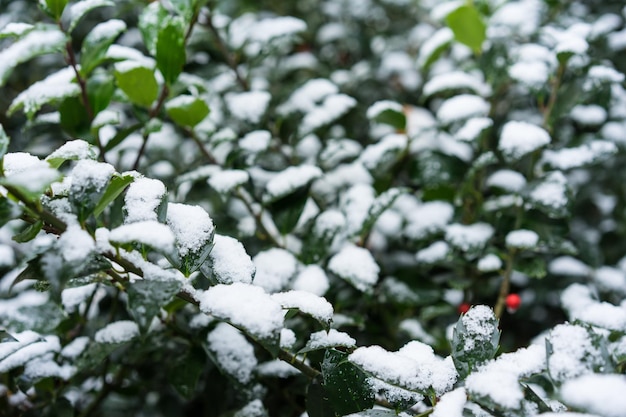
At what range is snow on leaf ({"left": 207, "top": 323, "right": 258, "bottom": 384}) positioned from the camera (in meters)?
0.94

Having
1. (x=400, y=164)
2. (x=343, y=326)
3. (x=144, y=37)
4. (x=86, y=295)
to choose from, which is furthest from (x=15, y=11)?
(x=343, y=326)

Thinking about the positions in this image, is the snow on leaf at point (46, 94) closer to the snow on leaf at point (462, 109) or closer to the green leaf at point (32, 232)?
the green leaf at point (32, 232)

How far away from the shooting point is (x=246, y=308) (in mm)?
664

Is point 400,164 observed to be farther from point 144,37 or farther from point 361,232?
point 144,37

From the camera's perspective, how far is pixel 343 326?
1.14m

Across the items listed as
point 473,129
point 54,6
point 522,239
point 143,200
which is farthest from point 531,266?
point 54,6

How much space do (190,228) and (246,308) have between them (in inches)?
5.7

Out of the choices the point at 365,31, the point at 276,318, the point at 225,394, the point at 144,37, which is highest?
the point at 144,37

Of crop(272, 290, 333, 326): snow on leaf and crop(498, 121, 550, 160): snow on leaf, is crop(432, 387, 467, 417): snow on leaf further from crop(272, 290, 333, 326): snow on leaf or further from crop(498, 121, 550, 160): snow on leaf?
crop(498, 121, 550, 160): snow on leaf

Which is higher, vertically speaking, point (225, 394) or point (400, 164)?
point (400, 164)

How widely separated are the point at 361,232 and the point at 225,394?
1.36 ft

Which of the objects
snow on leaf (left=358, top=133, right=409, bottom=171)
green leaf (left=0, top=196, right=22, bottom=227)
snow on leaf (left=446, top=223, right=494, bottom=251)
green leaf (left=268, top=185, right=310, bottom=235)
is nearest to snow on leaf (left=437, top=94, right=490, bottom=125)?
snow on leaf (left=358, top=133, right=409, bottom=171)

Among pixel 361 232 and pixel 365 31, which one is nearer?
pixel 361 232

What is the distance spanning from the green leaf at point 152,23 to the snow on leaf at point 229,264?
53cm
